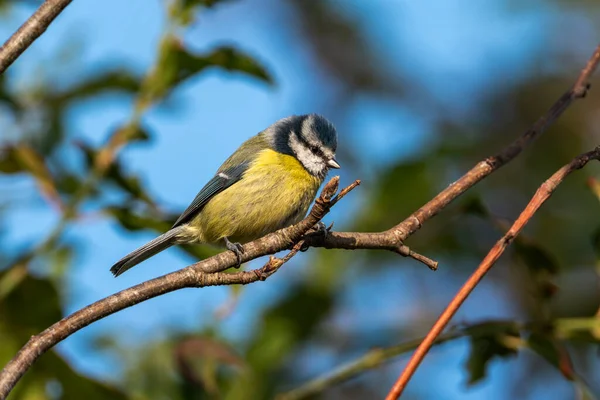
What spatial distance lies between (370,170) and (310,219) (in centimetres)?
202

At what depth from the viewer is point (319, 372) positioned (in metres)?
2.76

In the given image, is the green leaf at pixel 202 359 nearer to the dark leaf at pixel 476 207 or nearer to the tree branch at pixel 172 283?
the tree branch at pixel 172 283

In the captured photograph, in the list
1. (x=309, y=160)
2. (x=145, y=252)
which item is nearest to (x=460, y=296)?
(x=145, y=252)

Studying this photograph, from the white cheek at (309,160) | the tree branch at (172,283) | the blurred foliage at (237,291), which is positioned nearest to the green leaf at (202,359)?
the blurred foliage at (237,291)

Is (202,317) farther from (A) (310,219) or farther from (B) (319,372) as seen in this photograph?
(A) (310,219)

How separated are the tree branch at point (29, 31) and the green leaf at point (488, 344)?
44.1 inches

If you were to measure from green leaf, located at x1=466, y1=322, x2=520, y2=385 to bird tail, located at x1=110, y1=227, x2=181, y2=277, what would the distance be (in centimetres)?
129

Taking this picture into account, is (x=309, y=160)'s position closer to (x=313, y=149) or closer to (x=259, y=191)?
(x=313, y=149)

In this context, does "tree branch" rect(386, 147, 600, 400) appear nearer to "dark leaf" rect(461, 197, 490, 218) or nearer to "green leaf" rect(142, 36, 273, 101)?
"dark leaf" rect(461, 197, 490, 218)

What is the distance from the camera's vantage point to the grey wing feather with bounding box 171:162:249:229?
3.15m

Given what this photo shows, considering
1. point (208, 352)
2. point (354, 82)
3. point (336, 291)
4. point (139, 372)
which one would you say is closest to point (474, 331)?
point (208, 352)

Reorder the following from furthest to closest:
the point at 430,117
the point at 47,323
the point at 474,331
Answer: the point at 430,117 → the point at 47,323 → the point at 474,331

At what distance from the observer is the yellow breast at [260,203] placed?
2988 mm

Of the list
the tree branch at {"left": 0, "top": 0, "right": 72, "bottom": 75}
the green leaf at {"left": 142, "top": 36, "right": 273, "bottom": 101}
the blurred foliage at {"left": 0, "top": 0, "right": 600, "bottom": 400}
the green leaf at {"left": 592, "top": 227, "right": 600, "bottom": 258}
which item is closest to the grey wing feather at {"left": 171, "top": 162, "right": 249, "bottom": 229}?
the blurred foliage at {"left": 0, "top": 0, "right": 600, "bottom": 400}
